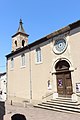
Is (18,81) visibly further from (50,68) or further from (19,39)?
(19,39)

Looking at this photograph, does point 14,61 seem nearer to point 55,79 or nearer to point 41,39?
point 41,39

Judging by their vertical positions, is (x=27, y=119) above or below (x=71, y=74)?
below

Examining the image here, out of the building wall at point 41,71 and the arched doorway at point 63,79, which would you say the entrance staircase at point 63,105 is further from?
the building wall at point 41,71

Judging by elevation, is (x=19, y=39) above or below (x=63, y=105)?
above

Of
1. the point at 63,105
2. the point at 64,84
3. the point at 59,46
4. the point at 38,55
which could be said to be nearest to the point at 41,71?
the point at 38,55

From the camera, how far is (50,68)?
49.5 ft

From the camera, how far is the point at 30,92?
17078 mm

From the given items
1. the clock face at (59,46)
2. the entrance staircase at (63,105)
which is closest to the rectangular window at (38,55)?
the clock face at (59,46)

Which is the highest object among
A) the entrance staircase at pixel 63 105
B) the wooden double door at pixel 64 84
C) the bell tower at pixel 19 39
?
the bell tower at pixel 19 39

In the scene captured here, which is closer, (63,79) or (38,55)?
(63,79)

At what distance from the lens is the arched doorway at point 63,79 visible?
44.6 ft

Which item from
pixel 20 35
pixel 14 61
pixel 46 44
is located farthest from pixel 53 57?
pixel 20 35

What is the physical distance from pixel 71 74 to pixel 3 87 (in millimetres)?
21218

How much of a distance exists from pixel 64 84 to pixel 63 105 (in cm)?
262
